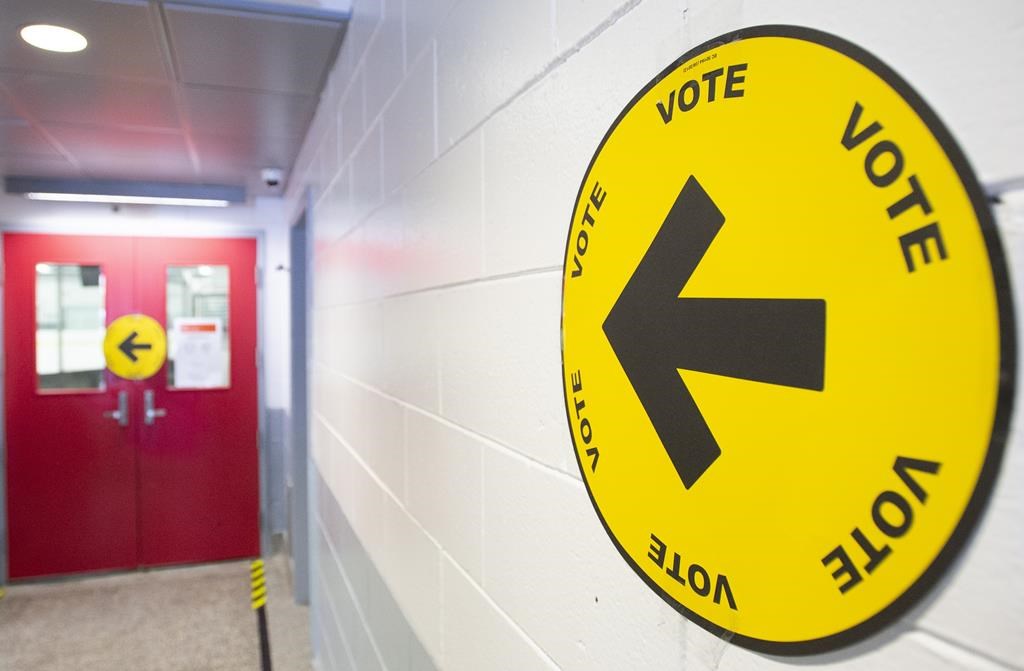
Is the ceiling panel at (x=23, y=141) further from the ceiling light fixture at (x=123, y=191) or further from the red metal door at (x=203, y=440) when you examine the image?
the red metal door at (x=203, y=440)

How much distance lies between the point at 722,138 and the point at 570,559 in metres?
0.48

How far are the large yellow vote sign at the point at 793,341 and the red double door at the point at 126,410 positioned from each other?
4.10 meters

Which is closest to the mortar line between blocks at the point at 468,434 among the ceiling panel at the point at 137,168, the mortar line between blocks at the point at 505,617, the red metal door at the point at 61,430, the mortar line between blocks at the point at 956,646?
the mortar line between blocks at the point at 505,617

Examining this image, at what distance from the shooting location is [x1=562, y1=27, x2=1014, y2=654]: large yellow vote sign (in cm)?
35

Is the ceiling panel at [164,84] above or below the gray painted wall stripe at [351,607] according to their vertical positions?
above

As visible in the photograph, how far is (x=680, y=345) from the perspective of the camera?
0.56 metres

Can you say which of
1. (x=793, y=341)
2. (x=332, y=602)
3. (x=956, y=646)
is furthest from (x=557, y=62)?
(x=332, y=602)

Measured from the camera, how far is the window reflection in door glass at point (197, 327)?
13.7 feet

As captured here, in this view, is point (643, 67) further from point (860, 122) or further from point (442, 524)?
point (442, 524)

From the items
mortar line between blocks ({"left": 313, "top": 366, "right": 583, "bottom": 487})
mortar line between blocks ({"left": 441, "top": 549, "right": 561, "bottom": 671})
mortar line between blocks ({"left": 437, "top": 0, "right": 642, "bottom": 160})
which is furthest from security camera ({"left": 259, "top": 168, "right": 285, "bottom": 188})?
mortar line between blocks ({"left": 441, "top": 549, "right": 561, "bottom": 671})

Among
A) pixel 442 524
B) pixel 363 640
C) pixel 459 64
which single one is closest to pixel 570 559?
pixel 442 524

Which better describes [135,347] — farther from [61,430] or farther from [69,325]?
[61,430]

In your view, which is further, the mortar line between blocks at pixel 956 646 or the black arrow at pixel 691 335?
the black arrow at pixel 691 335

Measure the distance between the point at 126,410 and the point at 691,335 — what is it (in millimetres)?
4331
